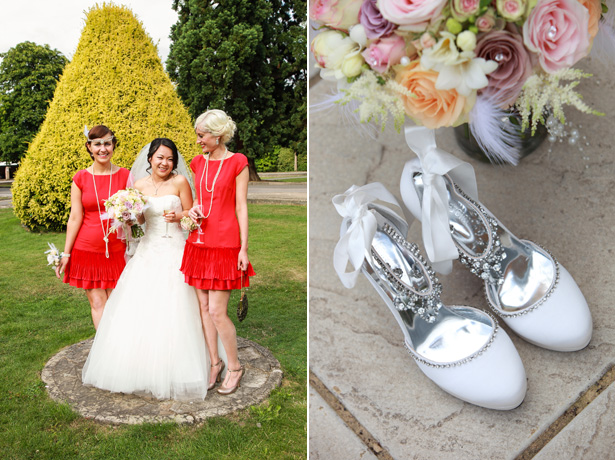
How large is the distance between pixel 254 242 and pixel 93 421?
4.83 metres

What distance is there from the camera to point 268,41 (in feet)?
58.9

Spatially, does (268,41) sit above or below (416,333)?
above

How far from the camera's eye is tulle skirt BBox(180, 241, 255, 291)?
8.09ft

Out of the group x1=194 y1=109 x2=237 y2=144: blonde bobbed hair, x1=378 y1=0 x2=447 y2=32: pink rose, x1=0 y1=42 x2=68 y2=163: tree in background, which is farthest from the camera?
x1=0 y1=42 x2=68 y2=163: tree in background

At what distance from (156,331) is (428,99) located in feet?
6.40

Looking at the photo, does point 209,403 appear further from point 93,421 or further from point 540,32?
point 540,32

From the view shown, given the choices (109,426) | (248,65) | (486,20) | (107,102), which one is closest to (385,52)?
(486,20)

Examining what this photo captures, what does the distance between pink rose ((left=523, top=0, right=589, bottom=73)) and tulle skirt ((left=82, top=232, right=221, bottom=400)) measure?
1994mm

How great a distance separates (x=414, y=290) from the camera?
171 cm

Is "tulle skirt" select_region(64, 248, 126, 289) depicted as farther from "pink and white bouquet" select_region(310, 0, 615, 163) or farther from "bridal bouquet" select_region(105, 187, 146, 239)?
"pink and white bouquet" select_region(310, 0, 615, 163)

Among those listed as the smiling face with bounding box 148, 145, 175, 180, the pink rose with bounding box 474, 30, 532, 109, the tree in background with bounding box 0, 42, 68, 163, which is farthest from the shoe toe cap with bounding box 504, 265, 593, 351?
the tree in background with bounding box 0, 42, 68, 163

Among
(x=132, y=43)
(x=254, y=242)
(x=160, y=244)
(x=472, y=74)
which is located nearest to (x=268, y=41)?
(x=132, y=43)

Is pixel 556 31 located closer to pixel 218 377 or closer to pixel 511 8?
pixel 511 8

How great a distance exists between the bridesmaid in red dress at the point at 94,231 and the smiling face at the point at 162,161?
0.39 meters
